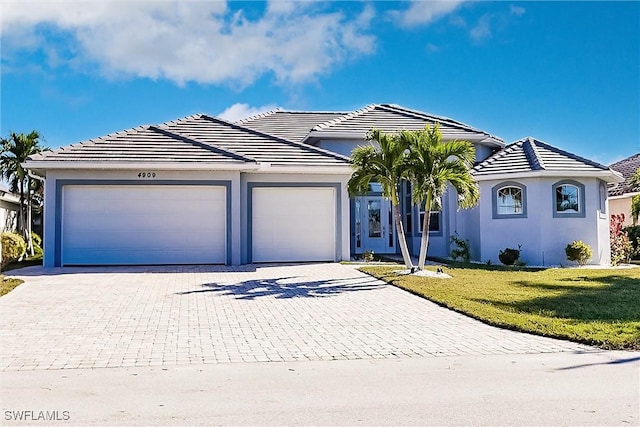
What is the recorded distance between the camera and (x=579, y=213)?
17.5 m

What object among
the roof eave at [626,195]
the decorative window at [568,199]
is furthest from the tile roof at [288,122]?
the roof eave at [626,195]

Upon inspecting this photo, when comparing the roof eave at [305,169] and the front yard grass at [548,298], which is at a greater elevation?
the roof eave at [305,169]

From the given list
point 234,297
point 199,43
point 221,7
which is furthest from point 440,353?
point 199,43

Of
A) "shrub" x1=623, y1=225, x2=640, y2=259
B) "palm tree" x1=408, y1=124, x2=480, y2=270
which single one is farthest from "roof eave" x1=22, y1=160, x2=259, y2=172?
"shrub" x1=623, y1=225, x2=640, y2=259

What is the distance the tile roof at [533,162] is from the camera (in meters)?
17.4

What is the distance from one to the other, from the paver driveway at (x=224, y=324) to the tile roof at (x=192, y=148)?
13.3 feet

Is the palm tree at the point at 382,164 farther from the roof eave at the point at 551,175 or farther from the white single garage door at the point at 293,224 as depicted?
the roof eave at the point at 551,175

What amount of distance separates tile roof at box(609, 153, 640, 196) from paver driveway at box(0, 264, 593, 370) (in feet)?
59.7

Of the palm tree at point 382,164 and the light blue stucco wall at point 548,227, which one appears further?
the light blue stucco wall at point 548,227

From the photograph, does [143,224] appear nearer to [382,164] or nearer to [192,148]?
[192,148]

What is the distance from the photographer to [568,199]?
17.6 m

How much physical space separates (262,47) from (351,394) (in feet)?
36.7

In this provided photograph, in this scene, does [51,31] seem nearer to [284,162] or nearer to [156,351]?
[284,162]

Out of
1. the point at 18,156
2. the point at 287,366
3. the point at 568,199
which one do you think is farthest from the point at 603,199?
the point at 18,156
